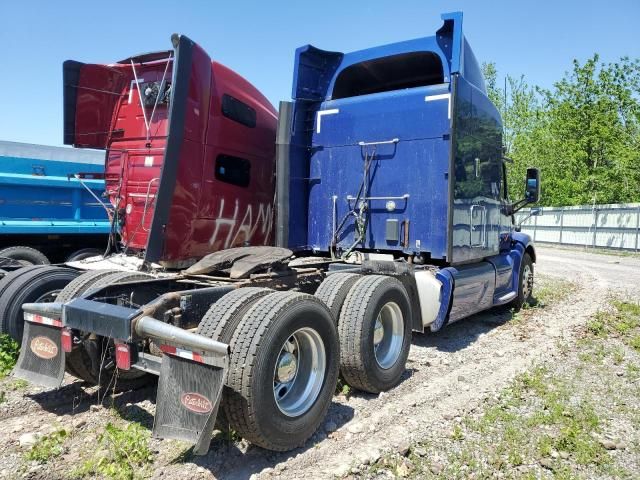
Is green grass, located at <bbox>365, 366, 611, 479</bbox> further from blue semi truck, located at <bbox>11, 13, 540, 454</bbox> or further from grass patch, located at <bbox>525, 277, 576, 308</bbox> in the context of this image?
grass patch, located at <bbox>525, 277, 576, 308</bbox>

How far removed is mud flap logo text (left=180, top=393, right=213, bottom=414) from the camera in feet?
9.23

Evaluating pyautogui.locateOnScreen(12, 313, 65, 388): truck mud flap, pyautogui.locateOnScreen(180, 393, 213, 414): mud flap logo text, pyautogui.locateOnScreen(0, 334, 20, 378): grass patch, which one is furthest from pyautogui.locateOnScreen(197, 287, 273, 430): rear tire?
pyautogui.locateOnScreen(0, 334, 20, 378): grass patch

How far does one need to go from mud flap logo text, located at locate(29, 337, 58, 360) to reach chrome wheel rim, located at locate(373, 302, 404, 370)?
2.66 meters

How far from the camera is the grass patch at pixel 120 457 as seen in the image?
2.94 meters

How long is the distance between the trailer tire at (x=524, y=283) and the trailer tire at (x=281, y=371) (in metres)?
5.44

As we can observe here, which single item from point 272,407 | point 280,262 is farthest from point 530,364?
point 272,407

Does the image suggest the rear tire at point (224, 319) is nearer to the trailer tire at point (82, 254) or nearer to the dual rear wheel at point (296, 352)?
the dual rear wheel at point (296, 352)

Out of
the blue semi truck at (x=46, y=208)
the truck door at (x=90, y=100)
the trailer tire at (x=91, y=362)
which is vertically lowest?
the trailer tire at (x=91, y=362)

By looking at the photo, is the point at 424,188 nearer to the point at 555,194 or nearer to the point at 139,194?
the point at 139,194

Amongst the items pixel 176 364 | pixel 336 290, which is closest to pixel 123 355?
pixel 176 364

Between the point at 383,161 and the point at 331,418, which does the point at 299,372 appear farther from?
the point at 383,161

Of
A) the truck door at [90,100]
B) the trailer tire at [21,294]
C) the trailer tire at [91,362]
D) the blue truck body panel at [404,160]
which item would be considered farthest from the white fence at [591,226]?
the trailer tire at [21,294]

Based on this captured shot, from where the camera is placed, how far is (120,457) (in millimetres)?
3080

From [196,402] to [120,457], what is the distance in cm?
71
